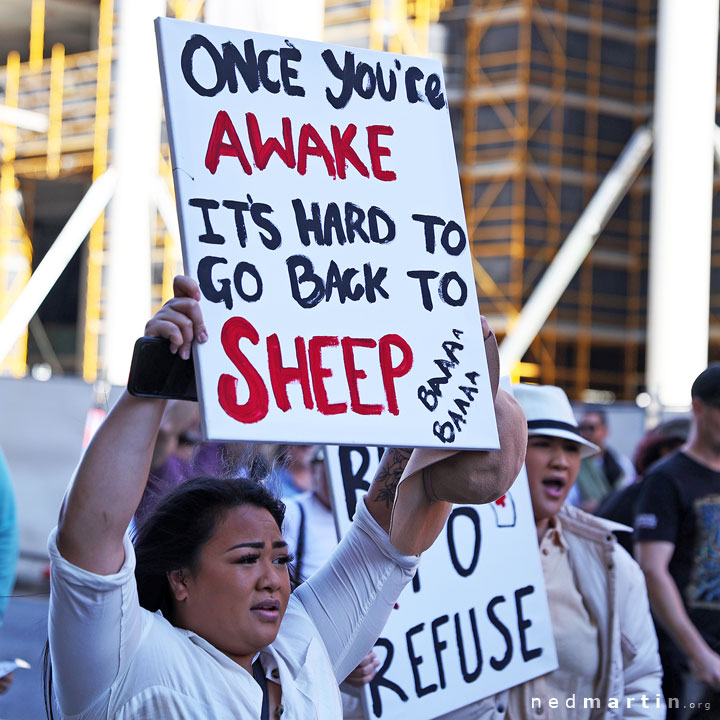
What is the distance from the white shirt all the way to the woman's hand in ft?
0.96

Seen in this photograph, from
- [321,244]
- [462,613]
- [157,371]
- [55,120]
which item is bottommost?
[462,613]

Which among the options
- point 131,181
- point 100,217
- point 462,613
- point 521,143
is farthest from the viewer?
point 100,217

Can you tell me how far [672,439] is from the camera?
522cm

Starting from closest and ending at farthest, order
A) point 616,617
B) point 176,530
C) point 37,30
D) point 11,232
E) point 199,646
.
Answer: point 199,646 → point 176,530 → point 616,617 → point 11,232 → point 37,30

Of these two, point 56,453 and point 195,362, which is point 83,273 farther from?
point 195,362

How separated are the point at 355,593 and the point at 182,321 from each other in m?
0.69

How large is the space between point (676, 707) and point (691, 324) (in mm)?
11595

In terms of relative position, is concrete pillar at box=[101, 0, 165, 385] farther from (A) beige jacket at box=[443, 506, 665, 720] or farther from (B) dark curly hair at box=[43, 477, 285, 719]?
(B) dark curly hair at box=[43, 477, 285, 719]

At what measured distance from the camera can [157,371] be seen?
5.68 ft

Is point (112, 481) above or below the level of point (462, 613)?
above

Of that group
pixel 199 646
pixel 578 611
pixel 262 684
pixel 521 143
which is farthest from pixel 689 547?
pixel 521 143

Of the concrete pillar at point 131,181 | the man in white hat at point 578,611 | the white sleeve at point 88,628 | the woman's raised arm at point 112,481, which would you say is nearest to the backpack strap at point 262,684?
the white sleeve at point 88,628

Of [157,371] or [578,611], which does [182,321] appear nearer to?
[157,371]

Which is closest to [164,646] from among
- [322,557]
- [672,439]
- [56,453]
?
[322,557]
